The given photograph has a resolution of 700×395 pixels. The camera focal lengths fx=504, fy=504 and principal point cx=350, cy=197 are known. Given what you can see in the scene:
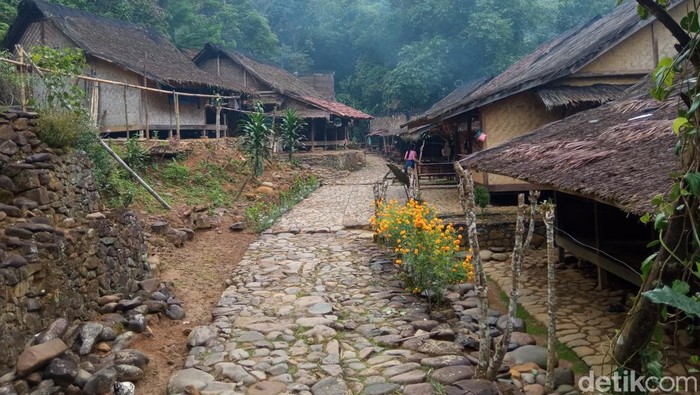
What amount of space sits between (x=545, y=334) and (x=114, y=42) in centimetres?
1976

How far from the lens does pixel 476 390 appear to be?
4.35 metres

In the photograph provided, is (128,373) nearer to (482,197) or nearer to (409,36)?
Answer: (482,197)

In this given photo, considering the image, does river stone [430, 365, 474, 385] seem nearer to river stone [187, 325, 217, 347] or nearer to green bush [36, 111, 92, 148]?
river stone [187, 325, 217, 347]

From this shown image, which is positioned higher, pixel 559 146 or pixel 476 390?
pixel 559 146

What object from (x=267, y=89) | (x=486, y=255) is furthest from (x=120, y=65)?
(x=486, y=255)

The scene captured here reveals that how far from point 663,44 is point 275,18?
43.6 m

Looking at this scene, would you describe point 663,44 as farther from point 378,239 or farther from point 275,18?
point 275,18

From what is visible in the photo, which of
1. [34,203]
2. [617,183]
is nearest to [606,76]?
[617,183]

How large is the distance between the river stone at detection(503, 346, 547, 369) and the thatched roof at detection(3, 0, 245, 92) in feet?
54.6

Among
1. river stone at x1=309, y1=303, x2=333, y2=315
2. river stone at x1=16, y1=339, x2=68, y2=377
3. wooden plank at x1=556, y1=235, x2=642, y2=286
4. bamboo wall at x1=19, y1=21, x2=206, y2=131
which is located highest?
bamboo wall at x1=19, y1=21, x2=206, y2=131

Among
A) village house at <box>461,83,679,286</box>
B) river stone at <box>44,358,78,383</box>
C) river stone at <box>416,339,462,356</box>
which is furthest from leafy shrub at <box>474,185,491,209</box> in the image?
river stone at <box>44,358,78,383</box>

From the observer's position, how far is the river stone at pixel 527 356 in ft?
17.1

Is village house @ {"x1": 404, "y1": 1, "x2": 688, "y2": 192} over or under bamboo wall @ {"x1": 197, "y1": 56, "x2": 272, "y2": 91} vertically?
under

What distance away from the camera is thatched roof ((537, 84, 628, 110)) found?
36.0 ft
